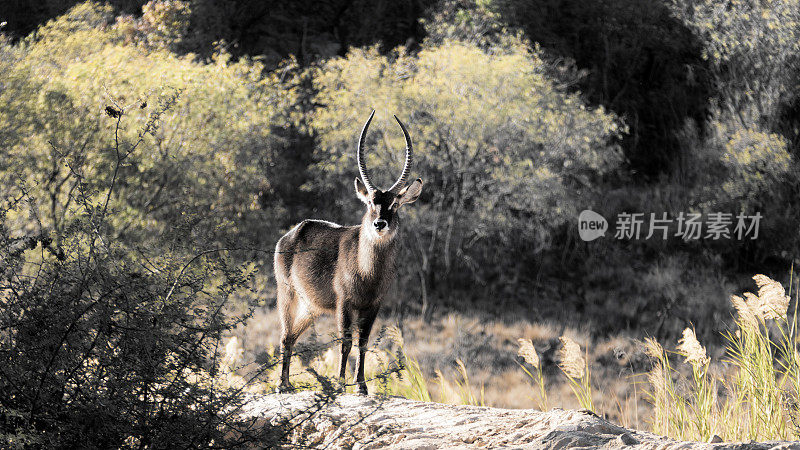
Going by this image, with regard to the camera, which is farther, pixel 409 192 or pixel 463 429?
pixel 409 192

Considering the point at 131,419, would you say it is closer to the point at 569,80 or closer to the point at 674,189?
the point at 569,80

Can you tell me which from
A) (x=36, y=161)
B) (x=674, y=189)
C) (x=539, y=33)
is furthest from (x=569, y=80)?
(x=36, y=161)

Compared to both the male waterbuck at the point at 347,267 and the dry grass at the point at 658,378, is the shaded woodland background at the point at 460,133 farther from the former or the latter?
the male waterbuck at the point at 347,267

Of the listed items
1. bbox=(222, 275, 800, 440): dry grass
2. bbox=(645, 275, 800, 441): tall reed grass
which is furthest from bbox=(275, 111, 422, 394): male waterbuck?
bbox=(645, 275, 800, 441): tall reed grass

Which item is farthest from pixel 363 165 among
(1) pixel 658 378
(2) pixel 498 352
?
(2) pixel 498 352

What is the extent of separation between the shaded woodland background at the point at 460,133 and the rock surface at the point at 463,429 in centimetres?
655

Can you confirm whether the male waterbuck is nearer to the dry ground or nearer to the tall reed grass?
the tall reed grass

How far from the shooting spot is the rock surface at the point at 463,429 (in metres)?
3.82

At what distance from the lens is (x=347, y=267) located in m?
5.84

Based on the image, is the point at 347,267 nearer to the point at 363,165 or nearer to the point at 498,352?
the point at 363,165

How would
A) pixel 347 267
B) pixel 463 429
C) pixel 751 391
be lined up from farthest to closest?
1. pixel 347 267
2. pixel 751 391
3. pixel 463 429

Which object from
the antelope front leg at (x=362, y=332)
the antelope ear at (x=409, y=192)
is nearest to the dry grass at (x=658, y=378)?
the antelope front leg at (x=362, y=332)

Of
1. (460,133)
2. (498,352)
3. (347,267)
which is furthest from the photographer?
(460,133)

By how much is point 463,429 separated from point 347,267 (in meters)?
1.81
